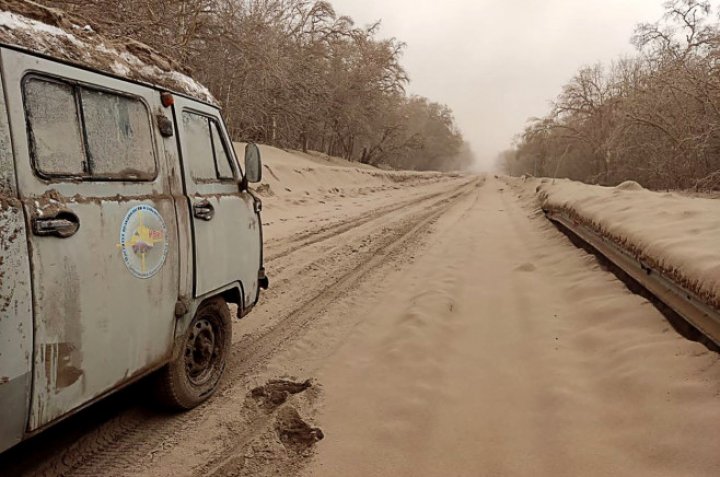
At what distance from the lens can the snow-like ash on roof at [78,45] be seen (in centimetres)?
193

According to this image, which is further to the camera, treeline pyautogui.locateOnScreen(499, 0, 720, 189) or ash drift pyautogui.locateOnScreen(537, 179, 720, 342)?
treeline pyautogui.locateOnScreen(499, 0, 720, 189)

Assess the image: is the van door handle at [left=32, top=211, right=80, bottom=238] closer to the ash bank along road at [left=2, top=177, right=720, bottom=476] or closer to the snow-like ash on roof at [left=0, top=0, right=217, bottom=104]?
the snow-like ash on roof at [left=0, top=0, right=217, bottom=104]

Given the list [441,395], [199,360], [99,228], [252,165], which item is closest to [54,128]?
[99,228]

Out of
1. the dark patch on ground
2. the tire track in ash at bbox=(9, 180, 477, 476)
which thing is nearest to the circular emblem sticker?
the tire track in ash at bbox=(9, 180, 477, 476)

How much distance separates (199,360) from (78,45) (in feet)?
6.72

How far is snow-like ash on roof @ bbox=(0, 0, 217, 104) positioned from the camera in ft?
6.32

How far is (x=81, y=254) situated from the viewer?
201 cm

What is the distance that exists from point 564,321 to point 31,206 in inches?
173

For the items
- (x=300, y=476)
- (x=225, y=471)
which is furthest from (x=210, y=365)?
(x=300, y=476)

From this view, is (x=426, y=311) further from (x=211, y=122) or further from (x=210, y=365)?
(x=211, y=122)

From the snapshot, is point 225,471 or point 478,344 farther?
point 478,344

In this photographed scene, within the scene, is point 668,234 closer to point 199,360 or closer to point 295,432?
point 295,432

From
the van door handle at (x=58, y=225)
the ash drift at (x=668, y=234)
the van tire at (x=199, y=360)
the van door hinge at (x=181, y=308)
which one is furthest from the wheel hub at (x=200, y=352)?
the ash drift at (x=668, y=234)

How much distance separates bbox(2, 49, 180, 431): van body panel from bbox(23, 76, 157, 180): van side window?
4 cm
